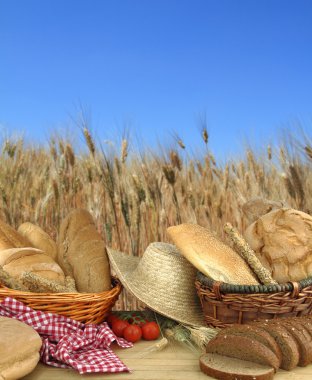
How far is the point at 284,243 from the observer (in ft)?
7.52

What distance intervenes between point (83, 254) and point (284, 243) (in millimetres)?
923

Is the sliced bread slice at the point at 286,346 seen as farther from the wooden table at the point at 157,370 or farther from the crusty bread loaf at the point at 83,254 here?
the crusty bread loaf at the point at 83,254

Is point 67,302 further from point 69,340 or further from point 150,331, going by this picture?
point 150,331

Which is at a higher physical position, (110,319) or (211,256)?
(211,256)

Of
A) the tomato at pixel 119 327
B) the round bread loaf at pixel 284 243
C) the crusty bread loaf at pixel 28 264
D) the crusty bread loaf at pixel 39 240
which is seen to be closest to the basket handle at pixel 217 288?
the round bread loaf at pixel 284 243

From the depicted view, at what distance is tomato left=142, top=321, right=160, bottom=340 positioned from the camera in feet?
7.36

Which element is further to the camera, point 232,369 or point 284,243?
point 284,243

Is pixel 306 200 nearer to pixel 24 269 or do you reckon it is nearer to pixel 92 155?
pixel 92 155

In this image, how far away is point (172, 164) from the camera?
3.37 m

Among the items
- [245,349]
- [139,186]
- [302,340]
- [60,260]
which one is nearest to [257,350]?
[245,349]

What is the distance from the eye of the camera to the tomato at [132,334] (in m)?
2.21

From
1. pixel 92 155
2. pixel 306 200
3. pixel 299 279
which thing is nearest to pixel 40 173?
pixel 92 155

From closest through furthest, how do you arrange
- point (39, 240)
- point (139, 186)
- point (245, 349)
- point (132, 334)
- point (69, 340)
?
point (245, 349)
point (69, 340)
point (132, 334)
point (39, 240)
point (139, 186)

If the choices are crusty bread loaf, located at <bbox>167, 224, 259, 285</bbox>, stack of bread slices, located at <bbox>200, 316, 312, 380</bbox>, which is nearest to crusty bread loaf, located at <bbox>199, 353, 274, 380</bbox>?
stack of bread slices, located at <bbox>200, 316, 312, 380</bbox>
